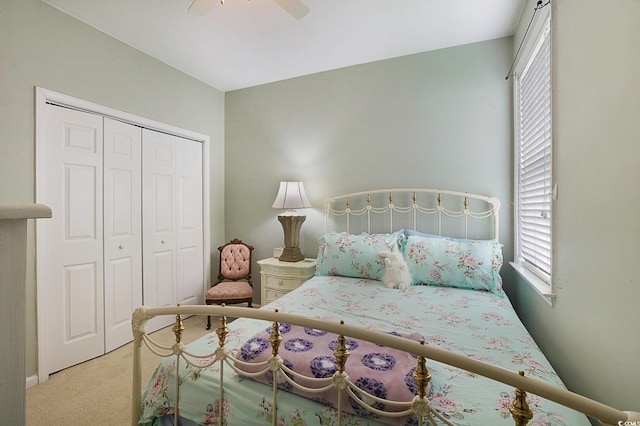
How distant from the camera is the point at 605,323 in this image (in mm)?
1139

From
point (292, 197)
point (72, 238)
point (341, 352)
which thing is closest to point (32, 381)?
point (72, 238)

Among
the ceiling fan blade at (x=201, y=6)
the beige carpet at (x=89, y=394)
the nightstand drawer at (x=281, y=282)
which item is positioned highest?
the ceiling fan blade at (x=201, y=6)

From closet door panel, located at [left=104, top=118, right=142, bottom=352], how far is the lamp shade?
4.39 ft

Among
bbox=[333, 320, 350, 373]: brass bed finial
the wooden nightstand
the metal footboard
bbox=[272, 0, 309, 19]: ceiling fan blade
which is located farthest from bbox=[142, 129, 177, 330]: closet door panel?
bbox=[333, 320, 350, 373]: brass bed finial

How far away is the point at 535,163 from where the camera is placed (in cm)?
206

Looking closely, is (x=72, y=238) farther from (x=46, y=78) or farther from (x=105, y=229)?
(x=46, y=78)

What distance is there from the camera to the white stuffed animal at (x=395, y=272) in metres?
2.32

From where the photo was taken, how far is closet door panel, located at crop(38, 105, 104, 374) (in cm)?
227

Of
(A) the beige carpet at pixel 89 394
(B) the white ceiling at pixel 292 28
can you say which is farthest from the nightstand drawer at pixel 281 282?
(B) the white ceiling at pixel 292 28

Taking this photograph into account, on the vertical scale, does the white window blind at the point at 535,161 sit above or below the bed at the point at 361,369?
above

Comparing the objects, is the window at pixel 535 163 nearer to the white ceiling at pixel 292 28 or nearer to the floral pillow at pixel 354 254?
the white ceiling at pixel 292 28

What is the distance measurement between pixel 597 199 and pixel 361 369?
3.63ft

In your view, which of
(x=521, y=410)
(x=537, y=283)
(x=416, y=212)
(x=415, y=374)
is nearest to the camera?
(x=521, y=410)

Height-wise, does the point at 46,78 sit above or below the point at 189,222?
above
